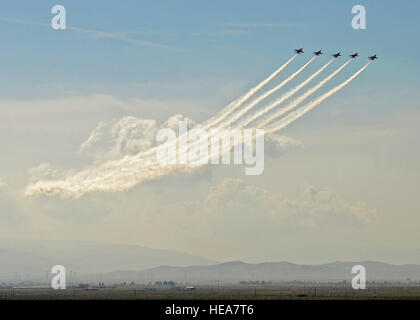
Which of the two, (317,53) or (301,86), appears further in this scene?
(317,53)
